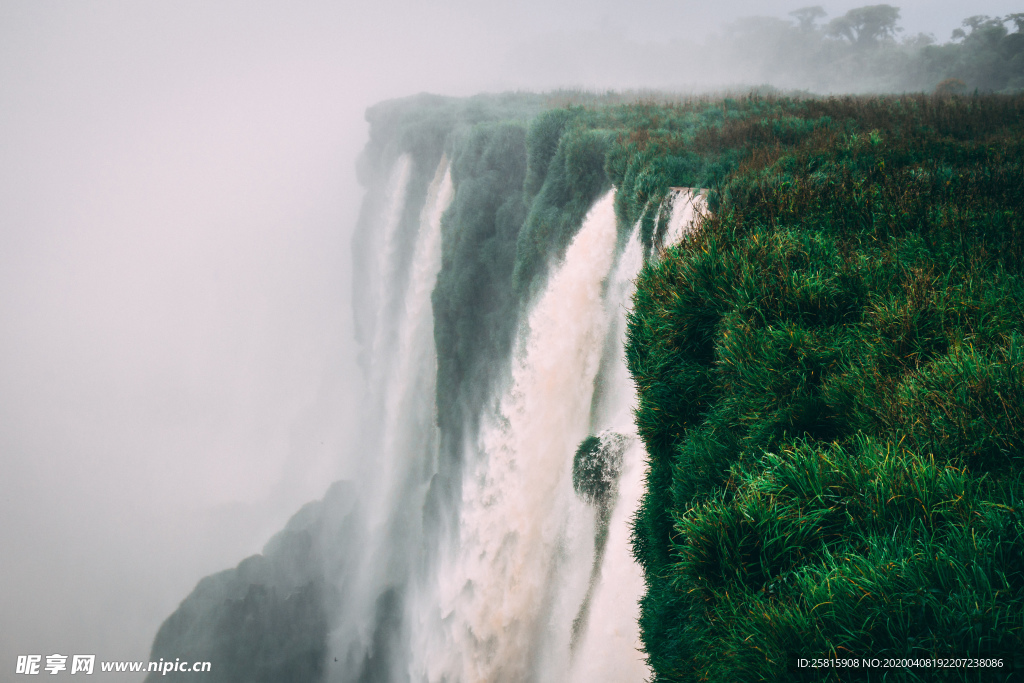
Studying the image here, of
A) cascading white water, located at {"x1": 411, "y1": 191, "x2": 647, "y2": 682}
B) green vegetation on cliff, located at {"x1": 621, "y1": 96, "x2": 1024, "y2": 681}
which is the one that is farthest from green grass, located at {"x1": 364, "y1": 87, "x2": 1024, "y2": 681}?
cascading white water, located at {"x1": 411, "y1": 191, "x2": 647, "y2": 682}

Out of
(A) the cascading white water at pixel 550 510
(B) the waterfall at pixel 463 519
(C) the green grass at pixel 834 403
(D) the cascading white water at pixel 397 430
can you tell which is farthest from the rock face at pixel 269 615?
(C) the green grass at pixel 834 403

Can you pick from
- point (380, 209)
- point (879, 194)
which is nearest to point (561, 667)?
point (879, 194)

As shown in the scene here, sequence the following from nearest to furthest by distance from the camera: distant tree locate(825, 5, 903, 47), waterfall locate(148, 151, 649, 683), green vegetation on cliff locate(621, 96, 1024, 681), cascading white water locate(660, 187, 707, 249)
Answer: green vegetation on cliff locate(621, 96, 1024, 681) → cascading white water locate(660, 187, 707, 249) → waterfall locate(148, 151, 649, 683) → distant tree locate(825, 5, 903, 47)

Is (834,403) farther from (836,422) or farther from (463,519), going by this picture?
(463,519)

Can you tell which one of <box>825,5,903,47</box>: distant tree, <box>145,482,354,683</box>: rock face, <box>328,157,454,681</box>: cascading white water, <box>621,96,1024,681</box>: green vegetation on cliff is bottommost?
<box>145,482,354,683</box>: rock face

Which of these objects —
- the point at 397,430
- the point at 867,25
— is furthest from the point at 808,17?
the point at 397,430

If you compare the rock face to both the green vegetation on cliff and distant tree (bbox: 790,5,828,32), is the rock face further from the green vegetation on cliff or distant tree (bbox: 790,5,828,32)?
distant tree (bbox: 790,5,828,32)

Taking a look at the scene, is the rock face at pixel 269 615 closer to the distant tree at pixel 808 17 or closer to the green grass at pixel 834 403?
the green grass at pixel 834 403
